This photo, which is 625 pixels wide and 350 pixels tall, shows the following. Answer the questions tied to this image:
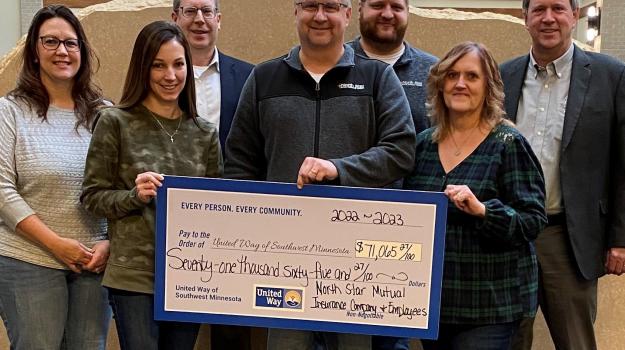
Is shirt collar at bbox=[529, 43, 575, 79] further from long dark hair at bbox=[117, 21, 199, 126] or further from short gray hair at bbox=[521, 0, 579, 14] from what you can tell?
long dark hair at bbox=[117, 21, 199, 126]

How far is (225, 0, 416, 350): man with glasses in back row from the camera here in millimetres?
2162

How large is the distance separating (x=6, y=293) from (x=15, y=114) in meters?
0.57

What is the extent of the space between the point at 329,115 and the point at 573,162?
3.06 ft

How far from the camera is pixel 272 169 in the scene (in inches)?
87.6

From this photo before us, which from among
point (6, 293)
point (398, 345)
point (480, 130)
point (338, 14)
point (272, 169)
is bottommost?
point (398, 345)

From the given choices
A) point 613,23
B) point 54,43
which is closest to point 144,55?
point 54,43

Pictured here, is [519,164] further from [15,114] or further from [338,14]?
[15,114]

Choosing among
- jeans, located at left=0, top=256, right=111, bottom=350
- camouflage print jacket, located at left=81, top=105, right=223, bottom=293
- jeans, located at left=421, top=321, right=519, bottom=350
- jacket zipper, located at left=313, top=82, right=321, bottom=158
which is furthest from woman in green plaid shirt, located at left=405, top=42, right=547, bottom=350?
jeans, located at left=0, top=256, right=111, bottom=350

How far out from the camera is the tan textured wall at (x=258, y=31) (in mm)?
3221

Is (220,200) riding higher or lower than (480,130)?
lower

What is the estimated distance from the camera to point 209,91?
9.00 ft

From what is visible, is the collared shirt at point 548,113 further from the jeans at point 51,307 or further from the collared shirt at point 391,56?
the jeans at point 51,307

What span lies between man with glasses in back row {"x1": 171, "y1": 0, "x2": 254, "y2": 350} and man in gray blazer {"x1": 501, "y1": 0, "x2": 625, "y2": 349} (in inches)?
42.3

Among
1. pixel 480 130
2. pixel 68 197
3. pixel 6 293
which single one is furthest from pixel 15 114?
pixel 480 130
